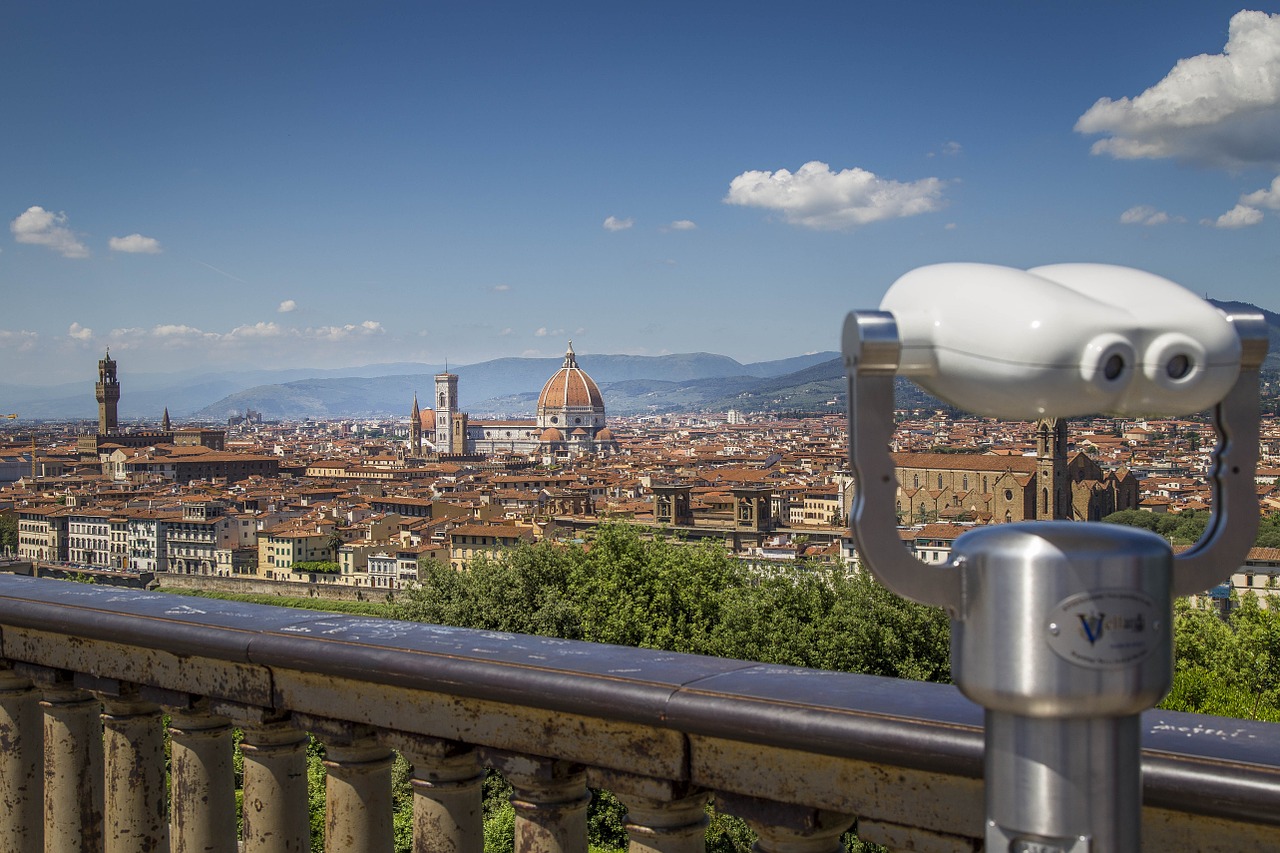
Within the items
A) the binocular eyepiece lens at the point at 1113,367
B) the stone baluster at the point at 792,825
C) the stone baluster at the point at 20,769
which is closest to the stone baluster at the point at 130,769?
the stone baluster at the point at 20,769

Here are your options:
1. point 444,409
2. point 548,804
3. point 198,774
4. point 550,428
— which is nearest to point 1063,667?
point 548,804

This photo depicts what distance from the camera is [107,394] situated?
303ft

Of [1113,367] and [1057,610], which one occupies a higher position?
[1113,367]

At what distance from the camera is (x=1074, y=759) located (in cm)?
69

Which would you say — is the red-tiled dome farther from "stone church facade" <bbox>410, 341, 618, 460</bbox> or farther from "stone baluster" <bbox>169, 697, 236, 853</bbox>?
"stone baluster" <bbox>169, 697, 236, 853</bbox>

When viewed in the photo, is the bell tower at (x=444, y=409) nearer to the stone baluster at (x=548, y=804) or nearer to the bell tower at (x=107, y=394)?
the bell tower at (x=107, y=394)

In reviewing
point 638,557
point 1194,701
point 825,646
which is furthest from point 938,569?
point 638,557

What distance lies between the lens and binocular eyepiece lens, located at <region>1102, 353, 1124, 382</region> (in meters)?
0.64

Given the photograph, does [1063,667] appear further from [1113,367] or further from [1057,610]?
[1113,367]

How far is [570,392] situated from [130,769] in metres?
112

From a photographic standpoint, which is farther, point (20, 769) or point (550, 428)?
point (550, 428)

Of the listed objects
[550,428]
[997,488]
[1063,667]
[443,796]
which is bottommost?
[997,488]

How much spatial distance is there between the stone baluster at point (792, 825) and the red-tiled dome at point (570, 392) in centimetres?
11116

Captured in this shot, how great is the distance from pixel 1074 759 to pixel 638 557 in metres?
15.0
